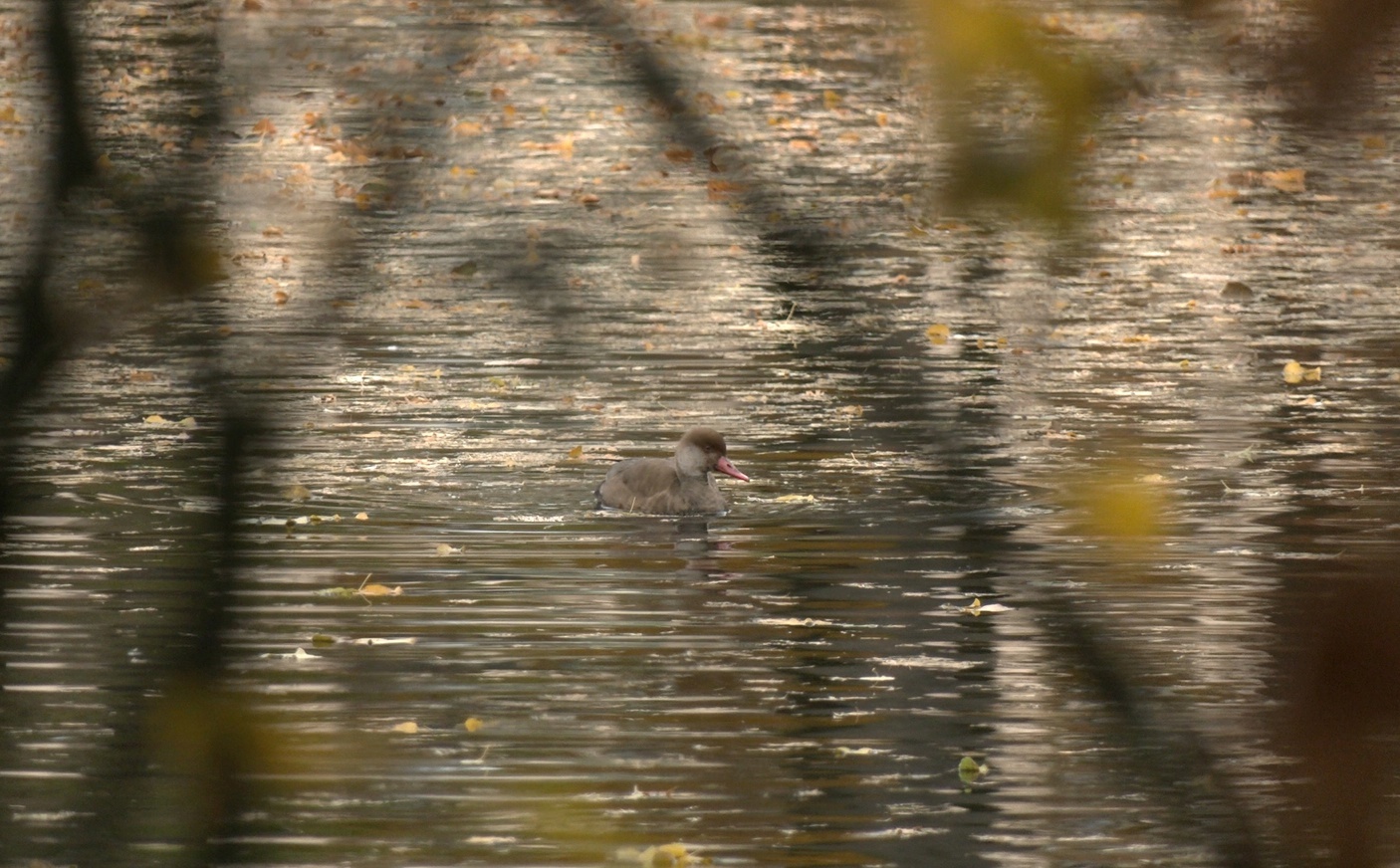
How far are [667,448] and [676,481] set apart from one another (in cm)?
150

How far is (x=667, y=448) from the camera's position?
46.1ft

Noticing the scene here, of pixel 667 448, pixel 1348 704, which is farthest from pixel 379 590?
pixel 1348 704

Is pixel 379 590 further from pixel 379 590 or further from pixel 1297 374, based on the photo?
pixel 1297 374

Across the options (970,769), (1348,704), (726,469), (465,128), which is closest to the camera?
(1348,704)

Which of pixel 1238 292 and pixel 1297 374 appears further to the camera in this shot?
pixel 1238 292

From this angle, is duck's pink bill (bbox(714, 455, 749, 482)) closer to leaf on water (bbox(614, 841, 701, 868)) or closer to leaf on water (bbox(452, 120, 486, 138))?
leaf on water (bbox(614, 841, 701, 868))

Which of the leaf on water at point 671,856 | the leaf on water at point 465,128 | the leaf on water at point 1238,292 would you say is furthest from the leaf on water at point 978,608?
the leaf on water at point 1238,292

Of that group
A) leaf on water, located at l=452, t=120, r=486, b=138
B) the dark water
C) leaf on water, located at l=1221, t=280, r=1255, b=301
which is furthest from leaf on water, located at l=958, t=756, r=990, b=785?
leaf on water, located at l=1221, t=280, r=1255, b=301

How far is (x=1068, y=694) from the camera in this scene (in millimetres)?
2199

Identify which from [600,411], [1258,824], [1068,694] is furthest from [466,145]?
[600,411]

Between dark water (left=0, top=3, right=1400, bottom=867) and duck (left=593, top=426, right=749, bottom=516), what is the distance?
10 cm

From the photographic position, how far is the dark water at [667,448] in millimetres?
2057

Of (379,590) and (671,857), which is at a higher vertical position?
(671,857)

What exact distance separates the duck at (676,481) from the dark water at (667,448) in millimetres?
104
